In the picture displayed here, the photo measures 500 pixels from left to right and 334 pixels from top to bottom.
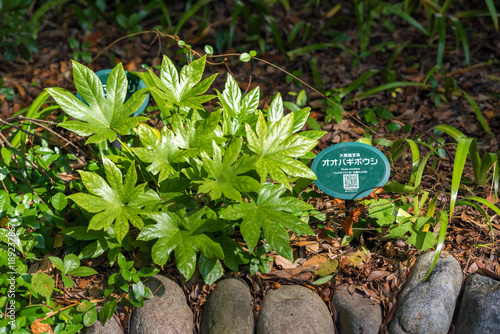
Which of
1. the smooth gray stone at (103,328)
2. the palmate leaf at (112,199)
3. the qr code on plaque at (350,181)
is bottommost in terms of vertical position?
the smooth gray stone at (103,328)

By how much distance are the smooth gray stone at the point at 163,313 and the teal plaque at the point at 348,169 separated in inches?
34.3

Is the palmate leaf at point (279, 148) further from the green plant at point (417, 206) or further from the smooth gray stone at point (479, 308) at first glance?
the smooth gray stone at point (479, 308)

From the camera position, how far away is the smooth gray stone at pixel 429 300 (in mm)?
1824

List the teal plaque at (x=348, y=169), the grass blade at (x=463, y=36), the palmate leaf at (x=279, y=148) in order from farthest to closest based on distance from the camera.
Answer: the grass blade at (x=463, y=36)
the teal plaque at (x=348, y=169)
the palmate leaf at (x=279, y=148)

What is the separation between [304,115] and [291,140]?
0.95 feet

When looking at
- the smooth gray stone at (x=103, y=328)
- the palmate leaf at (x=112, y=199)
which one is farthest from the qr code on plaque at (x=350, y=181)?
the smooth gray stone at (x=103, y=328)

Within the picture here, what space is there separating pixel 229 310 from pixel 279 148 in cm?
78

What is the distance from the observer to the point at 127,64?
3412 millimetres

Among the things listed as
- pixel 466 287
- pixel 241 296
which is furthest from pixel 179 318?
pixel 466 287

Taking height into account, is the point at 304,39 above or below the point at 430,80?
above

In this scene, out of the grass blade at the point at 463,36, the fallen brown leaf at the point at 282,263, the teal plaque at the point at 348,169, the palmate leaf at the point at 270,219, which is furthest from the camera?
the grass blade at the point at 463,36

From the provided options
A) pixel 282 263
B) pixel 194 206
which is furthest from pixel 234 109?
pixel 282 263

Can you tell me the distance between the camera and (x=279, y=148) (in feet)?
5.88

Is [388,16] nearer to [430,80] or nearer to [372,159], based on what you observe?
[430,80]
